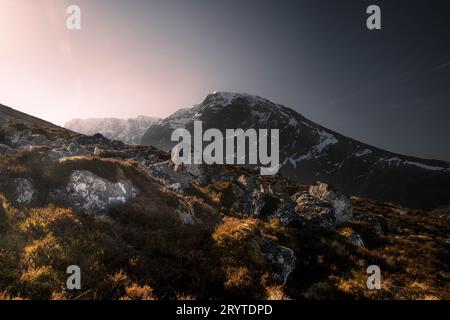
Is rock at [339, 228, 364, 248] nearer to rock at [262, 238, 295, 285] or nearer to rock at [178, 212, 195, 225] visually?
rock at [262, 238, 295, 285]

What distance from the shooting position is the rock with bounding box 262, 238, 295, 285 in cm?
1132

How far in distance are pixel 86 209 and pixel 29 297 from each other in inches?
251

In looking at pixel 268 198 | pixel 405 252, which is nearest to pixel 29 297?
pixel 268 198

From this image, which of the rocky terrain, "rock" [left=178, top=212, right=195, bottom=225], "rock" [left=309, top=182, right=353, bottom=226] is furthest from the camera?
"rock" [left=309, top=182, right=353, bottom=226]

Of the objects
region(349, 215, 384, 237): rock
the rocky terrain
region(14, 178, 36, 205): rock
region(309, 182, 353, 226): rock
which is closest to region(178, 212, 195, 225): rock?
the rocky terrain

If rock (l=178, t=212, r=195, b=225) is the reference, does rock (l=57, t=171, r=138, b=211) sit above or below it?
above

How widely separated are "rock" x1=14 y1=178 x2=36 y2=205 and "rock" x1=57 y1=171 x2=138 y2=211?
45.2 inches

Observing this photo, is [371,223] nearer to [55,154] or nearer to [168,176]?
[168,176]

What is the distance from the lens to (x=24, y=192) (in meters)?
12.2

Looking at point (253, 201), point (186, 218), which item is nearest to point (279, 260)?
point (186, 218)

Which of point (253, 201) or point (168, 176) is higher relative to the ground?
point (168, 176)

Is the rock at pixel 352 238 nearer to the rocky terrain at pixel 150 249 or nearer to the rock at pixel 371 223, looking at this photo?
the rocky terrain at pixel 150 249

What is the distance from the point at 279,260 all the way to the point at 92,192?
9.72 m

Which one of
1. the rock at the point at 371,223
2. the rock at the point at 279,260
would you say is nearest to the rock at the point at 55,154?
the rock at the point at 279,260
